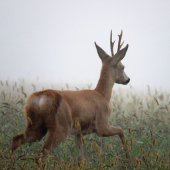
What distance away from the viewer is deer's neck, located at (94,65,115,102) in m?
5.16

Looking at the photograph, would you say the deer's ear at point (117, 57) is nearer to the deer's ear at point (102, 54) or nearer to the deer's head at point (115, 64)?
the deer's head at point (115, 64)

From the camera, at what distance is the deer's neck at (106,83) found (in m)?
5.16

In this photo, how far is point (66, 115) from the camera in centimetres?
394

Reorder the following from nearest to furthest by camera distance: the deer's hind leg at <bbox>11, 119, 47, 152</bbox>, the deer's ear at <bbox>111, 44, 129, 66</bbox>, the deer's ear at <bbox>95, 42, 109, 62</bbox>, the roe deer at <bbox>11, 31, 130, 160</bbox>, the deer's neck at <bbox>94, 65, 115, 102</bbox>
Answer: the roe deer at <bbox>11, 31, 130, 160</bbox> → the deer's hind leg at <bbox>11, 119, 47, 152</bbox> → the deer's neck at <bbox>94, 65, 115, 102</bbox> → the deer's ear at <bbox>111, 44, 129, 66</bbox> → the deer's ear at <bbox>95, 42, 109, 62</bbox>

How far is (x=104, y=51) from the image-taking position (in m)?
5.53

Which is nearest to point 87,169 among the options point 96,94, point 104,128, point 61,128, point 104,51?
point 61,128

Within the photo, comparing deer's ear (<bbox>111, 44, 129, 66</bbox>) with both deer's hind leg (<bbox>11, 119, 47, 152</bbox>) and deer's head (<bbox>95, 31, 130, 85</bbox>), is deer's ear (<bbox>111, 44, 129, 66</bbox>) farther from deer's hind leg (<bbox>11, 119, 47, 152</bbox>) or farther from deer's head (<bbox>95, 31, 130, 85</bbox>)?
deer's hind leg (<bbox>11, 119, 47, 152</bbox>)

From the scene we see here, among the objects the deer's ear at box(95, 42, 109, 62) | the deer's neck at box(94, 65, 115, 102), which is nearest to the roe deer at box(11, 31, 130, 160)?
the deer's neck at box(94, 65, 115, 102)

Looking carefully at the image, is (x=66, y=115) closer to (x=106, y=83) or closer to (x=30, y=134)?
(x=30, y=134)

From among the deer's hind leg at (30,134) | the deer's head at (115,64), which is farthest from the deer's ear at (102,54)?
the deer's hind leg at (30,134)

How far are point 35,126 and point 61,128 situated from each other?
32 cm

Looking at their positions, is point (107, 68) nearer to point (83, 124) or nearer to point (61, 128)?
point (83, 124)

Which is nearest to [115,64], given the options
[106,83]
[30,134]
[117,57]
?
[117,57]

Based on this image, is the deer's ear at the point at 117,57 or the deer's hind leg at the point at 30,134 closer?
the deer's hind leg at the point at 30,134
